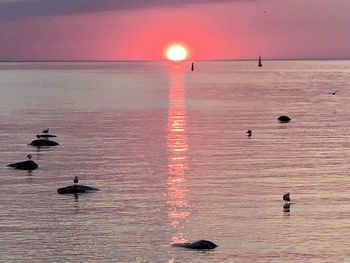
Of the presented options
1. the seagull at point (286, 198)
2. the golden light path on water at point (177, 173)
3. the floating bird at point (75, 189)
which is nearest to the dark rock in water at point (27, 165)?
the golden light path on water at point (177, 173)

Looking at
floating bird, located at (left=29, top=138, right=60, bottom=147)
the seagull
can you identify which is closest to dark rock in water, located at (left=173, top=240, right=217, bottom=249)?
the seagull

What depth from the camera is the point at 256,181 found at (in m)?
59.9

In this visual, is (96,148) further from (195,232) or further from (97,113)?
(97,113)

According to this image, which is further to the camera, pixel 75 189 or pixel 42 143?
pixel 42 143

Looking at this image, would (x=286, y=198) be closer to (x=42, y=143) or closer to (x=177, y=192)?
(x=177, y=192)

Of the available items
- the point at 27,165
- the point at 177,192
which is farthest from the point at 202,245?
the point at 27,165

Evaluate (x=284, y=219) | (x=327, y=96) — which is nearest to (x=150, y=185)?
(x=284, y=219)

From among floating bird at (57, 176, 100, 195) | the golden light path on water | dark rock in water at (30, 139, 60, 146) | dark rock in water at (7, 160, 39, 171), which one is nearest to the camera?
the golden light path on water

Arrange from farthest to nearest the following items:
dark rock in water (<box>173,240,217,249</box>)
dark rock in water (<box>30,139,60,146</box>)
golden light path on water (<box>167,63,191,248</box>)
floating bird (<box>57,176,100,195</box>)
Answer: dark rock in water (<box>30,139,60,146</box>) → floating bird (<box>57,176,100,195</box>) → golden light path on water (<box>167,63,191,248</box>) → dark rock in water (<box>173,240,217,249</box>)

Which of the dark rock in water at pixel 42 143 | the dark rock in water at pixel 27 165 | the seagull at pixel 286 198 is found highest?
the dark rock in water at pixel 42 143

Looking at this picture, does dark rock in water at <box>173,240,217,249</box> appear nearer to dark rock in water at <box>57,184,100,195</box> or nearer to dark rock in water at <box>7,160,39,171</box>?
dark rock in water at <box>57,184,100,195</box>

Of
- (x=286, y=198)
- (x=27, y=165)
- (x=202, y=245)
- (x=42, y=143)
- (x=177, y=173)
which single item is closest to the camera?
(x=202, y=245)

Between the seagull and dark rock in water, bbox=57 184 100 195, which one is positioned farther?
dark rock in water, bbox=57 184 100 195

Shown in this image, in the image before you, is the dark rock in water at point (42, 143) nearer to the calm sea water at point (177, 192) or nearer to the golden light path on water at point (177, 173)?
the calm sea water at point (177, 192)
